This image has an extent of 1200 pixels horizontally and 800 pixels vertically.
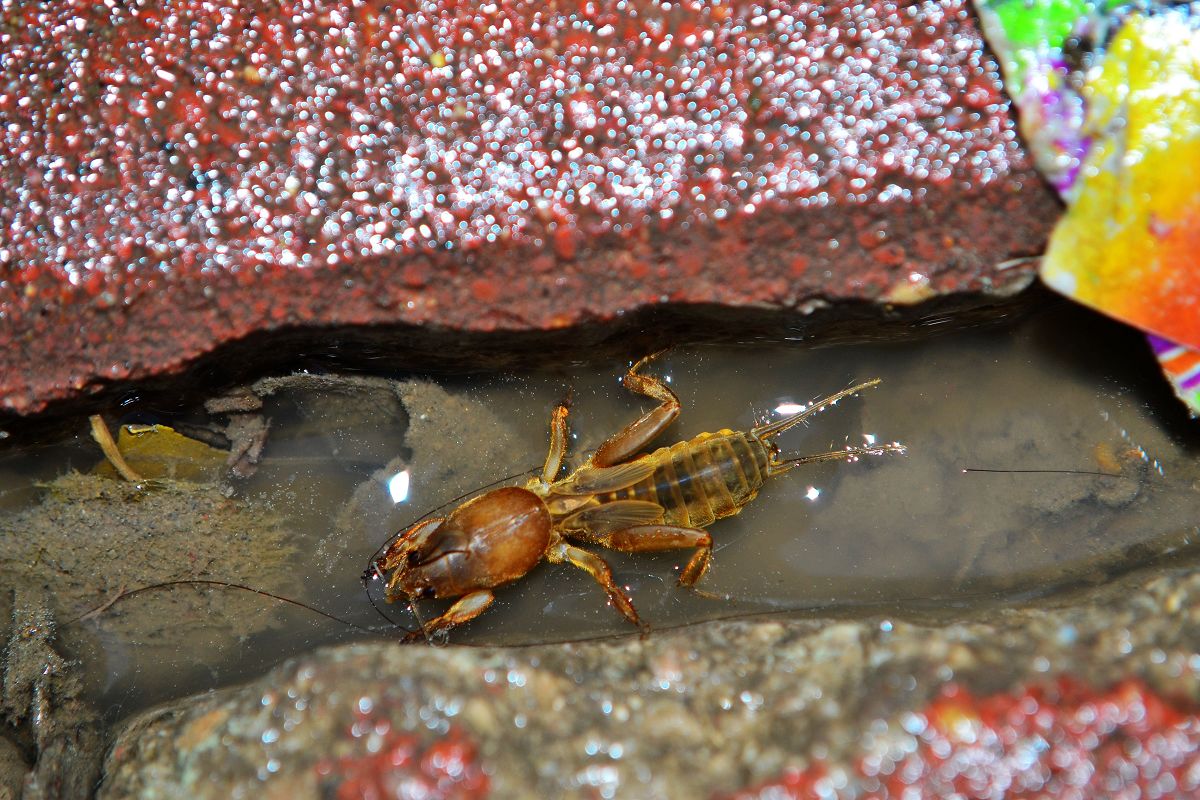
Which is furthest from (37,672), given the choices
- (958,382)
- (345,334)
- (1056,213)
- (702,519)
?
(1056,213)

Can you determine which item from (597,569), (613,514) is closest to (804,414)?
(613,514)

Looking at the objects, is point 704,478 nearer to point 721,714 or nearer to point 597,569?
Result: point 597,569

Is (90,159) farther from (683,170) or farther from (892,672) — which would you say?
(892,672)

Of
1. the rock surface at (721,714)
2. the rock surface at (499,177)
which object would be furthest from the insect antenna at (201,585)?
the rock surface at (499,177)

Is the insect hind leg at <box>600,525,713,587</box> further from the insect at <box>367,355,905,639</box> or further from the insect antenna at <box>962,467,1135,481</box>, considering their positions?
the insect antenna at <box>962,467,1135,481</box>

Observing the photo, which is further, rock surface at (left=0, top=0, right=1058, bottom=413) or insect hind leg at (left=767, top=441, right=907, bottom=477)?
insect hind leg at (left=767, top=441, right=907, bottom=477)

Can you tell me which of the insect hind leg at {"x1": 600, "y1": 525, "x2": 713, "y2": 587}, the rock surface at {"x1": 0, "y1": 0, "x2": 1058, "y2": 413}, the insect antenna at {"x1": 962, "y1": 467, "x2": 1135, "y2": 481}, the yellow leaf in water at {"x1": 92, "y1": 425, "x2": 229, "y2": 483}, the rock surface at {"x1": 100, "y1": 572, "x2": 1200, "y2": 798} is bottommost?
the insect hind leg at {"x1": 600, "y1": 525, "x2": 713, "y2": 587}

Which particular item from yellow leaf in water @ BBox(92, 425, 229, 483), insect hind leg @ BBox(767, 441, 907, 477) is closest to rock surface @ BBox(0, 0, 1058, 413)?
yellow leaf in water @ BBox(92, 425, 229, 483)

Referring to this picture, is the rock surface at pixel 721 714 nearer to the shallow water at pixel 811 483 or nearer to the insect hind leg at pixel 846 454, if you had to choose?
the shallow water at pixel 811 483
